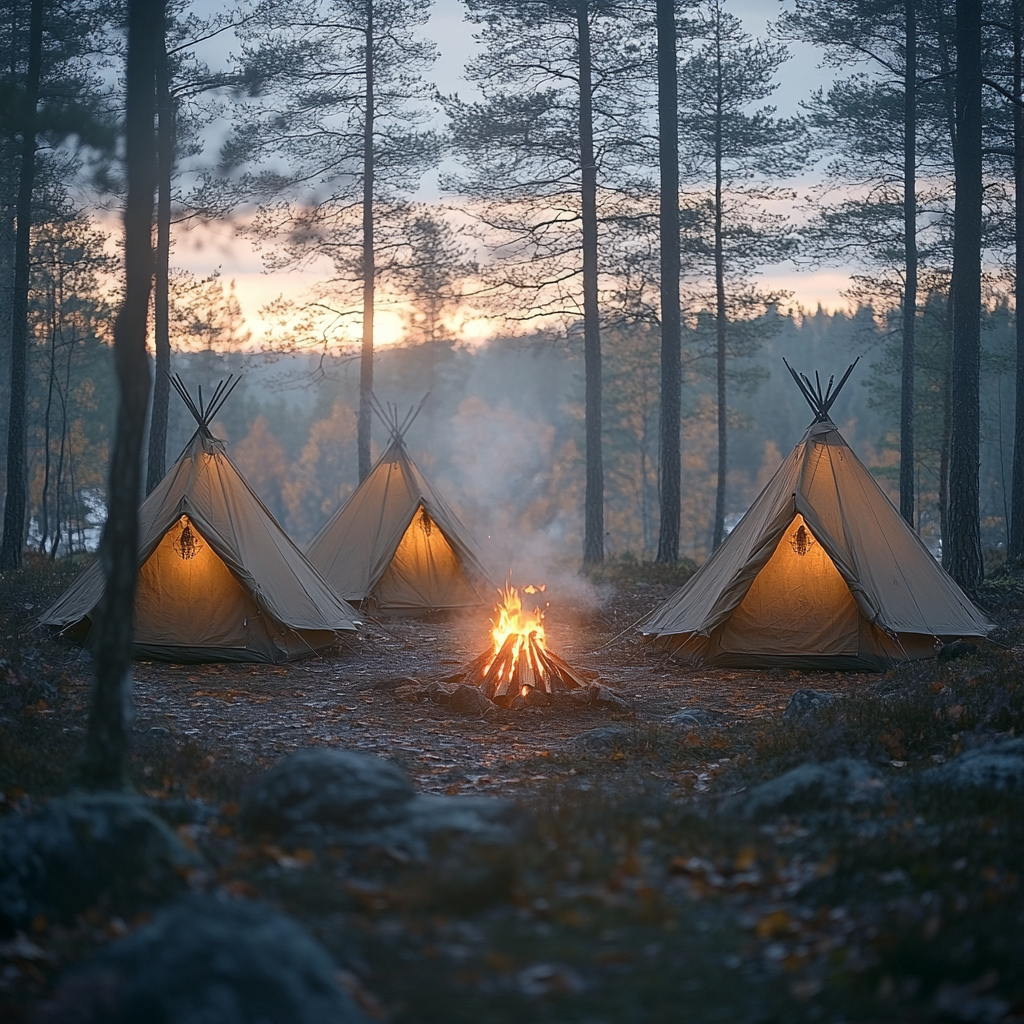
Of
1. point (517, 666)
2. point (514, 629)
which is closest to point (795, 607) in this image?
point (514, 629)

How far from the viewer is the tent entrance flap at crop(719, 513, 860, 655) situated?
10.8m

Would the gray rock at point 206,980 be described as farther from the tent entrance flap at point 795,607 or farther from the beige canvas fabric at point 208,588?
the tent entrance flap at point 795,607

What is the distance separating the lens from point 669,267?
56.2ft

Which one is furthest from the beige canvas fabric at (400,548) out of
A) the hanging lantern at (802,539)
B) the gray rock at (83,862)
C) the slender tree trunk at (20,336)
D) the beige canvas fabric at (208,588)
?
the gray rock at (83,862)

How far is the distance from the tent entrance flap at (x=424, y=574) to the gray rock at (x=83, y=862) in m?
11.1

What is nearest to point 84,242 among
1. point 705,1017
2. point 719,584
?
point 719,584

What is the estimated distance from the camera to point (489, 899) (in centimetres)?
377

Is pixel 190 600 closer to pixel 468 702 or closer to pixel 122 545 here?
pixel 468 702

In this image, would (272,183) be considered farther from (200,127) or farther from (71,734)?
(71,734)

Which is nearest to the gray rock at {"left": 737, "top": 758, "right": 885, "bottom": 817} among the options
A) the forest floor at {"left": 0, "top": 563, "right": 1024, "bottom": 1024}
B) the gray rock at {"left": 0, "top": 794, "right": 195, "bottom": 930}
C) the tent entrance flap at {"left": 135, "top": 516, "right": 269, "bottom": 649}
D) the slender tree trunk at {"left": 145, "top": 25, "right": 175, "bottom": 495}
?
the forest floor at {"left": 0, "top": 563, "right": 1024, "bottom": 1024}

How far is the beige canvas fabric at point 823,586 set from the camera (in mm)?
10547

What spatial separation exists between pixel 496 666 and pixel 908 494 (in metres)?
13.5

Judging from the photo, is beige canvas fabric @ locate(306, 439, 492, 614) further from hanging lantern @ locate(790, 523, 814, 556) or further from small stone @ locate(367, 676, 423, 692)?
hanging lantern @ locate(790, 523, 814, 556)

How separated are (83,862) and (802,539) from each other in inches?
344
